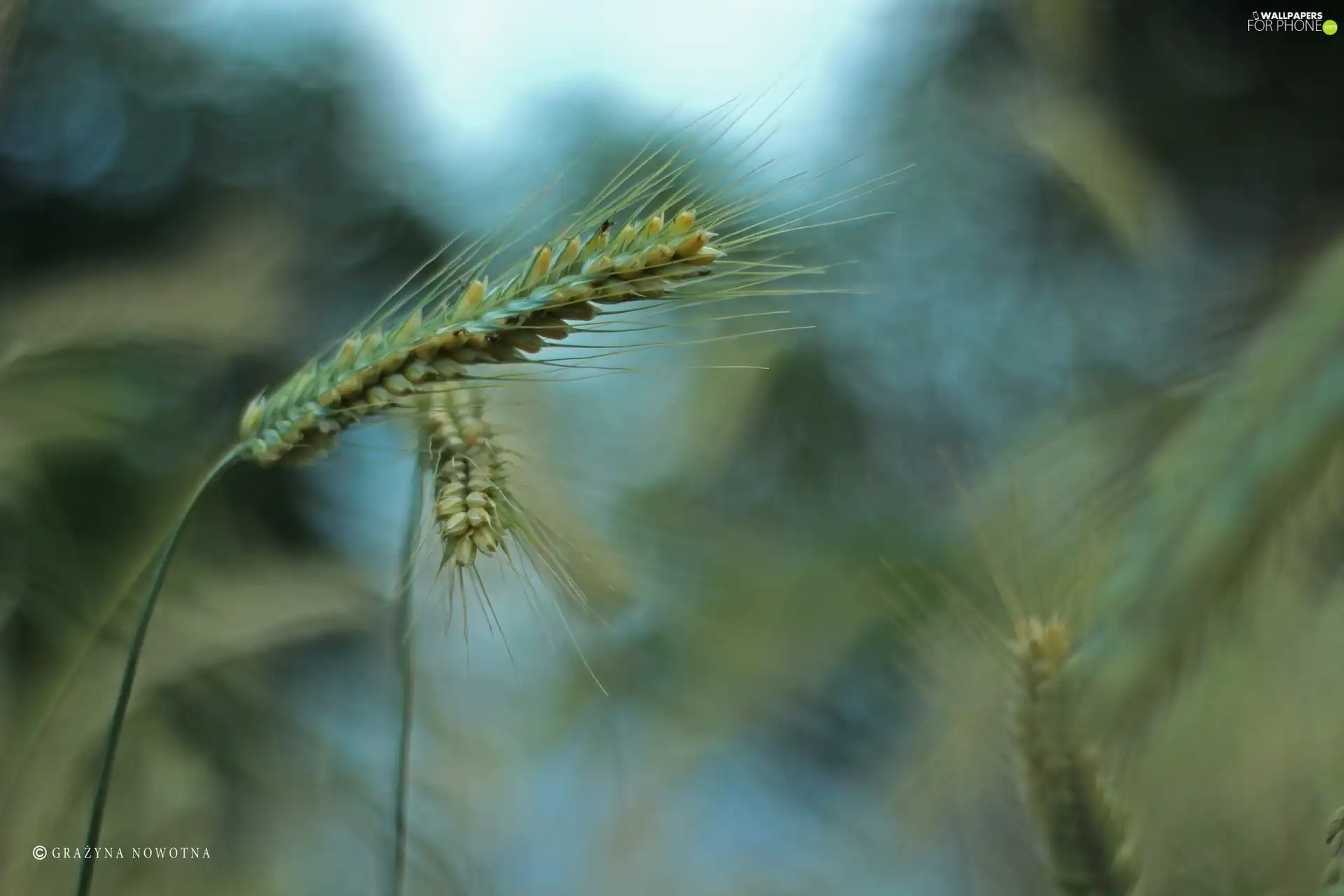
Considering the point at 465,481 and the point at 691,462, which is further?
the point at 691,462

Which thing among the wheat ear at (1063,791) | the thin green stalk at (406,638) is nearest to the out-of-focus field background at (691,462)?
the wheat ear at (1063,791)

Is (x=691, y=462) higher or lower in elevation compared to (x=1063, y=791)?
higher

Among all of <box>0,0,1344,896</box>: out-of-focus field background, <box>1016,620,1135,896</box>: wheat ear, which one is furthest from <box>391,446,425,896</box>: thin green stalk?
<box>1016,620,1135,896</box>: wheat ear

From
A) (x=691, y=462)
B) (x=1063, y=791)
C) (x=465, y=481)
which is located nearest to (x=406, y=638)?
(x=465, y=481)

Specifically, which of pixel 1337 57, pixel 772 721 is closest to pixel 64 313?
pixel 772 721

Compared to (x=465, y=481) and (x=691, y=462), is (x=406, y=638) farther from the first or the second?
(x=691, y=462)

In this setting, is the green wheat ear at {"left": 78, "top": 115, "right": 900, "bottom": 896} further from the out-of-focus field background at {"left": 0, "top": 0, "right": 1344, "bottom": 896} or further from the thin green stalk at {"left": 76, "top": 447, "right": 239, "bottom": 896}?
the out-of-focus field background at {"left": 0, "top": 0, "right": 1344, "bottom": 896}
